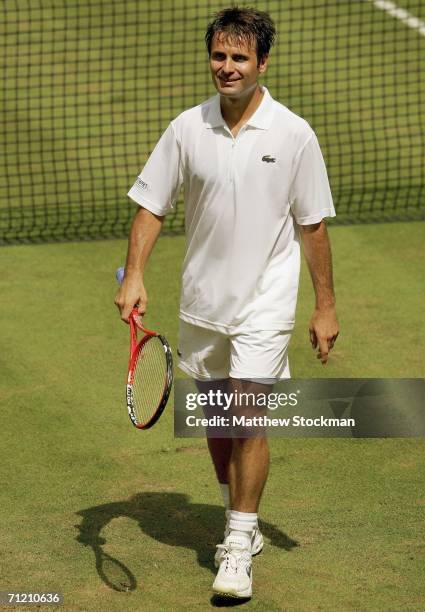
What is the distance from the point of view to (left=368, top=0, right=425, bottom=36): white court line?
1686 cm

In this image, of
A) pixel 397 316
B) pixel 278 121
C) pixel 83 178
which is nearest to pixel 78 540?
pixel 278 121

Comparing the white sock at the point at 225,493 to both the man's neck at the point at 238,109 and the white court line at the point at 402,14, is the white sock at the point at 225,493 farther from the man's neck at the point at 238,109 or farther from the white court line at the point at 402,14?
the white court line at the point at 402,14

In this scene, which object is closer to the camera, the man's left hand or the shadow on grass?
the man's left hand

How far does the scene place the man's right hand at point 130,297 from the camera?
6.04 m

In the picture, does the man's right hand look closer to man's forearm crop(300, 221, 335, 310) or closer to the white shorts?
the white shorts

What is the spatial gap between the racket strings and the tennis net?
5.15m

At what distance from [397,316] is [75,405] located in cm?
258

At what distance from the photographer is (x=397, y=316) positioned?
936 cm

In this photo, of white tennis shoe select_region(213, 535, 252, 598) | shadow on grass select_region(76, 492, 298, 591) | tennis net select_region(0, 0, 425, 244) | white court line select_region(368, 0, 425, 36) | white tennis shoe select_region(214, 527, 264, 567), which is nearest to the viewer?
white tennis shoe select_region(213, 535, 252, 598)

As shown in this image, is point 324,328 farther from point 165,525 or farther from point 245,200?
point 165,525

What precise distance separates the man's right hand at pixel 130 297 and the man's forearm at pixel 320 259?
2.57 ft

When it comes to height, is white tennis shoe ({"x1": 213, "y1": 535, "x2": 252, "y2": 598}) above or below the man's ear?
below

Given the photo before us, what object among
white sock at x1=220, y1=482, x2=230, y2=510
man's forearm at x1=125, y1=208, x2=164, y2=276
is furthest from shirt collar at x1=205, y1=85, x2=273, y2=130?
white sock at x1=220, y1=482, x2=230, y2=510

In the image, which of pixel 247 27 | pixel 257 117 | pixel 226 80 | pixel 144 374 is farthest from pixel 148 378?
pixel 247 27
